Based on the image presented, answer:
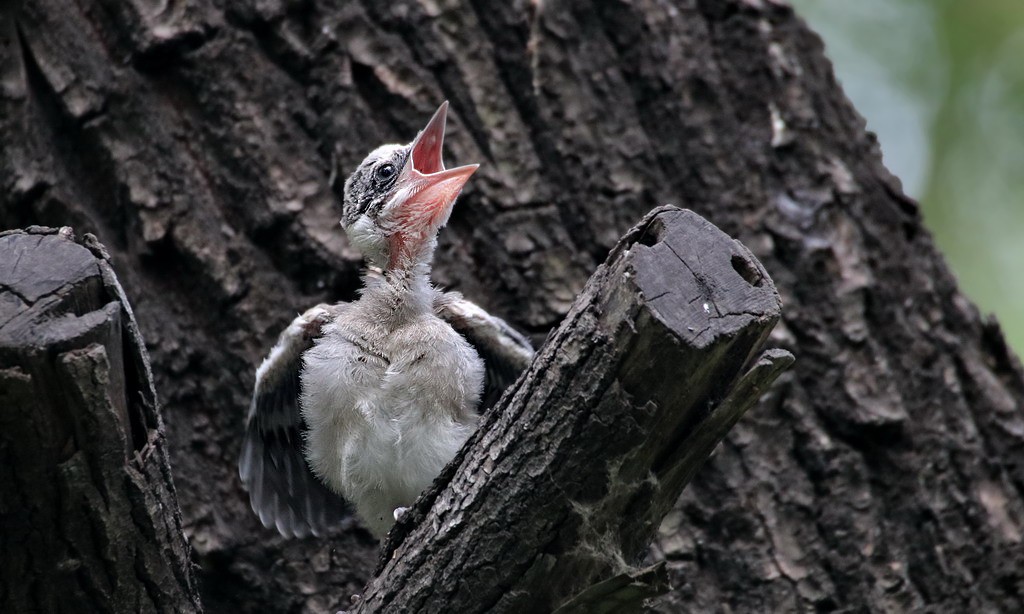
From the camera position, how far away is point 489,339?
173 inches

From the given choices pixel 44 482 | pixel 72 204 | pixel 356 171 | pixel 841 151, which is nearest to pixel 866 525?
pixel 841 151

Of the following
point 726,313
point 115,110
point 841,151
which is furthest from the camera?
point 841,151

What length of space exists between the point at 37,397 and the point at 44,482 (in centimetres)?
25

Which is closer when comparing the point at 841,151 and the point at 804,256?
the point at 804,256

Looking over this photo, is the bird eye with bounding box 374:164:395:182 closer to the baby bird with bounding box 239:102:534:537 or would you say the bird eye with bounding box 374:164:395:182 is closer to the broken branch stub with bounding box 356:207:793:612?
the baby bird with bounding box 239:102:534:537

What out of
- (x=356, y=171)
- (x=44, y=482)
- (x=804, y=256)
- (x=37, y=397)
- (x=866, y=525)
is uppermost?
(x=804, y=256)

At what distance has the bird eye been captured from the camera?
15.8 feet

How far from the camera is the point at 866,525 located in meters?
4.48

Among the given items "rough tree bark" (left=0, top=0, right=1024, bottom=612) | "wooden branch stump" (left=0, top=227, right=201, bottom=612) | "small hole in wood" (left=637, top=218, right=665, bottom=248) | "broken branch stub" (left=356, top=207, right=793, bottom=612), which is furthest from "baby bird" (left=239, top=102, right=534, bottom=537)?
"small hole in wood" (left=637, top=218, right=665, bottom=248)

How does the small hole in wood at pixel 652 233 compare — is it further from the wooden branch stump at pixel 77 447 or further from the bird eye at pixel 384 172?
the bird eye at pixel 384 172

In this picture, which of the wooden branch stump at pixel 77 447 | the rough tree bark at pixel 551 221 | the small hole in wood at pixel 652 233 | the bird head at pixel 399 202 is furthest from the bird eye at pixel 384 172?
the small hole in wood at pixel 652 233

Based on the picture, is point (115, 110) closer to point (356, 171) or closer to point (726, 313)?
point (356, 171)

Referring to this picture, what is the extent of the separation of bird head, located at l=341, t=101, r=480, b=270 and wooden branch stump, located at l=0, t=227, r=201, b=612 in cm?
206

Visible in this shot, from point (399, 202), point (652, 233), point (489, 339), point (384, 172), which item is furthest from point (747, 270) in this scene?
point (384, 172)
